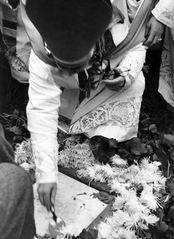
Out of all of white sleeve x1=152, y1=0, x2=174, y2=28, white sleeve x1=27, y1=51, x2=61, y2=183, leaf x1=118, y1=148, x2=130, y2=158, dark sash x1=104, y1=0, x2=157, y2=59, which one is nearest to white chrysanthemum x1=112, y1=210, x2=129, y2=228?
white sleeve x1=27, y1=51, x2=61, y2=183

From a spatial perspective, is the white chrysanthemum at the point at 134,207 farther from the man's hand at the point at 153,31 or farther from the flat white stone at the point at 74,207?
the man's hand at the point at 153,31

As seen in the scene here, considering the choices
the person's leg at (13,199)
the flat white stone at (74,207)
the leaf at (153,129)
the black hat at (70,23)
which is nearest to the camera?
the person's leg at (13,199)

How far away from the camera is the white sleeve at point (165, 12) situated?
2.63 meters

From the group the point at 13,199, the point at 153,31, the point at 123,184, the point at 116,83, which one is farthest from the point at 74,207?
the point at 153,31

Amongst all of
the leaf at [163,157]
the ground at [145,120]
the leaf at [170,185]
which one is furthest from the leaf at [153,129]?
the leaf at [170,185]

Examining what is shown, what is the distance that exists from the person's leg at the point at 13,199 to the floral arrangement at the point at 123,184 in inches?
31.9

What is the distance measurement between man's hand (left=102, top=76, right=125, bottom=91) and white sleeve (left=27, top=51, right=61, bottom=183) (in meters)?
0.38

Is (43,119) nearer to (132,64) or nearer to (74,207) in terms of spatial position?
(74,207)

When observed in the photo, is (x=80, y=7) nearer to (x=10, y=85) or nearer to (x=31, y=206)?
(x=31, y=206)

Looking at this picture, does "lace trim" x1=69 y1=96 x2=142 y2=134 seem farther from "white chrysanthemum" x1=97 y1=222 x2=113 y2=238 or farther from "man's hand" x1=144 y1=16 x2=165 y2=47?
"white chrysanthemum" x1=97 y1=222 x2=113 y2=238

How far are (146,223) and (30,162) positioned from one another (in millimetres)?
950

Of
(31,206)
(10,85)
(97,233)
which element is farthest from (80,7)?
(10,85)

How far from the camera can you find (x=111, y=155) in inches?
99.3

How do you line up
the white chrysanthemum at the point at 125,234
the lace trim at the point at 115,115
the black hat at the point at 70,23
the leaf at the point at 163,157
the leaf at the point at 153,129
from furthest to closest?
the leaf at the point at 153,129
the lace trim at the point at 115,115
the leaf at the point at 163,157
the white chrysanthemum at the point at 125,234
the black hat at the point at 70,23
